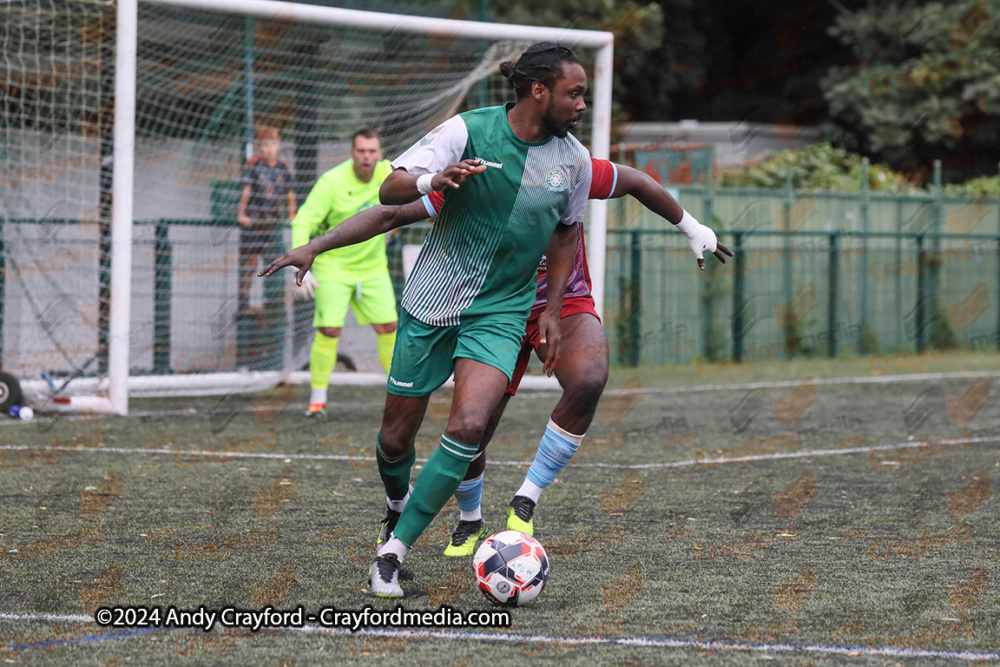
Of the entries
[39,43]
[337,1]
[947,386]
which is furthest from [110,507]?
[337,1]

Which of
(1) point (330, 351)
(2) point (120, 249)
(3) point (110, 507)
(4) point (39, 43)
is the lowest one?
(3) point (110, 507)

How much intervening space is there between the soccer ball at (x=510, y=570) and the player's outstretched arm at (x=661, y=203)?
1.38 meters

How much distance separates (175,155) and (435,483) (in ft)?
28.4

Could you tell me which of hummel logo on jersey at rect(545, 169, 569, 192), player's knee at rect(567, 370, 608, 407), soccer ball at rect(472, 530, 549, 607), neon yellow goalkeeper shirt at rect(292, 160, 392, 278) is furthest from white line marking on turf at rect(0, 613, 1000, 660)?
neon yellow goalkeeper shirt at rect(292, 160, 392, 278)

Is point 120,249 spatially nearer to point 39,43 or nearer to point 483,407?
point 39,43

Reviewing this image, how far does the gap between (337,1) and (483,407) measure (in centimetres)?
1257

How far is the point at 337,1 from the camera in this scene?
16.2m

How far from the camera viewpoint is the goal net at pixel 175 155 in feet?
33.8

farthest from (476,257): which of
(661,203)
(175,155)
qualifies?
(175,155)

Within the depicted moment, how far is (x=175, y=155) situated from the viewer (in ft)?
40.8

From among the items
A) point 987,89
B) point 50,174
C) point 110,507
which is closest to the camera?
point 110,507

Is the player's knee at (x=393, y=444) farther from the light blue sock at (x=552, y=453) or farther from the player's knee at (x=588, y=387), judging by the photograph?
the player's knee at (x=588, y=387)

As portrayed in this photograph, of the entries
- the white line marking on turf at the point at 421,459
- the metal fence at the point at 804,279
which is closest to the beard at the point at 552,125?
the white line marking on turf at the point at 421,459

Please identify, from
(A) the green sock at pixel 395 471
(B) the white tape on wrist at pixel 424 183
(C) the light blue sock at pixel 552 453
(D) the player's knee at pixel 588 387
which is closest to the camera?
(B) the white tape on wrist at pixel 424 183
